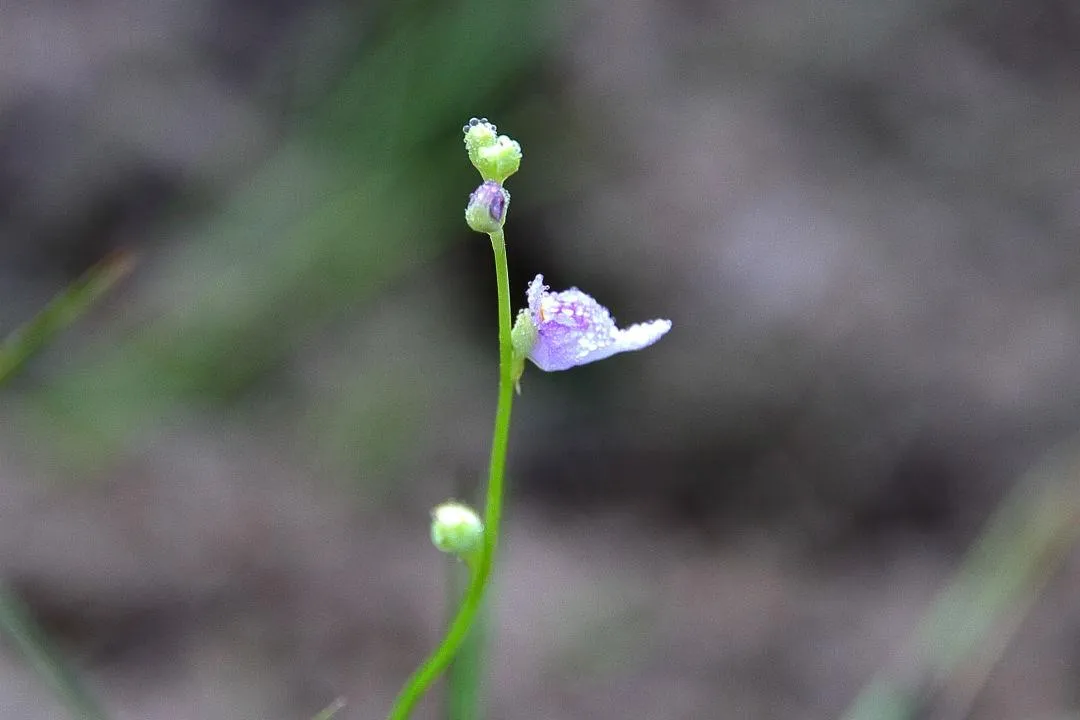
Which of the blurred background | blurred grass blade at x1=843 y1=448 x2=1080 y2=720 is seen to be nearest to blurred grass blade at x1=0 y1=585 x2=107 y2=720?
blurred grass blade at x1=843 y1=448 x2=1080 y2=720

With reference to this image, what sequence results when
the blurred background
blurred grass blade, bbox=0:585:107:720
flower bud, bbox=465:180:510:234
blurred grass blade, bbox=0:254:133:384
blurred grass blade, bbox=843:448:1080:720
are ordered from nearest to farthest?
flower bud, bbox=465:180:510:234 → blurred grass blade, bbox=0:585:107:720 → blurred grass blade, bbox=0:254:133:384 → blurred grass blade, bbox=843:448:1080:720 → the blurred background

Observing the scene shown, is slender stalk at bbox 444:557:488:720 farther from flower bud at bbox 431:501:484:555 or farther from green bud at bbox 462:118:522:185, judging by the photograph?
green bud at bbox 462:118:522:185

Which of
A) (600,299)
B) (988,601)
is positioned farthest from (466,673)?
(600,299)

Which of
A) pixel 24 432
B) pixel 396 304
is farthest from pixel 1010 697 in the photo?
pixel 24 432

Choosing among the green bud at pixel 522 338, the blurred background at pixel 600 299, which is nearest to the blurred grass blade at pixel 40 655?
the green bud at pixel 522 338

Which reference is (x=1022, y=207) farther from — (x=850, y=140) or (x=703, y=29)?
(x=703, y=29)

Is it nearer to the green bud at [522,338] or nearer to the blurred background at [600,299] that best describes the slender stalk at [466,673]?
the green bud at [522,338]
